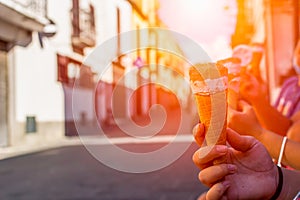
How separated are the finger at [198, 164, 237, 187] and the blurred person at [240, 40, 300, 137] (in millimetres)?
602

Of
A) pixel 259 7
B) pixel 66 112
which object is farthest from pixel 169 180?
pixel 66 112

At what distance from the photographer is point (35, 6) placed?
12547 mm

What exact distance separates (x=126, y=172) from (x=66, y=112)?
7968mm

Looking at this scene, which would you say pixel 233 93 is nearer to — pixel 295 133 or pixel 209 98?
pixel 295 133

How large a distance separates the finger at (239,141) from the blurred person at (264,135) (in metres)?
0.28

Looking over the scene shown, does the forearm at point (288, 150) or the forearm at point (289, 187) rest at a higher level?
the forearm at point (288, 150)

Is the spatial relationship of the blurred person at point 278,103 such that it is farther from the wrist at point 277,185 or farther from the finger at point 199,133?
the finger at point 199,133

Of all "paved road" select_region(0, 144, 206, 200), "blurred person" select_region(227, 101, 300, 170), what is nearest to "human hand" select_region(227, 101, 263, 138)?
"blurred person" select_region(227, 101, 300, 170)

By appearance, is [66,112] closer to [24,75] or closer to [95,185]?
[24,75]

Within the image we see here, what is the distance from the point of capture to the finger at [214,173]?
0.87 m

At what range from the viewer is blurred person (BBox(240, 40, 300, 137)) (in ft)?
4.93

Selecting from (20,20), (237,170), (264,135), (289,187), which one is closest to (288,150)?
(264,135)

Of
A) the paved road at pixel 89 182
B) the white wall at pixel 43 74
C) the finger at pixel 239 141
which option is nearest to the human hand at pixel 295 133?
the finger at pixel 239 141

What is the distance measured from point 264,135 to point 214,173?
1.60 feet
